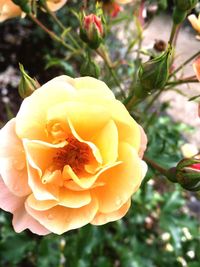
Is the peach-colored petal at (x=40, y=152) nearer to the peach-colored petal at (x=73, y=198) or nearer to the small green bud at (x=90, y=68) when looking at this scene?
the peach-colored petal at (x=73, y=198)

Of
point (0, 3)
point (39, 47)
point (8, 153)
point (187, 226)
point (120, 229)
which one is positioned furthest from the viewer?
point (39, 47)

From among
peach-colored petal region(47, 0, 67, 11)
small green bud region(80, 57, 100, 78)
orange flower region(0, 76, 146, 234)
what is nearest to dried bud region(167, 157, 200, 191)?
orange flower region(0, 76, 146, 234)

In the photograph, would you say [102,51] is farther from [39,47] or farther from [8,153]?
[39,47]

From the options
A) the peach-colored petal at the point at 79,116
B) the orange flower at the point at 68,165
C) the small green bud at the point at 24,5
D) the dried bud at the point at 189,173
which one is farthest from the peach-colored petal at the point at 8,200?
the small green bud at the point at 24,5

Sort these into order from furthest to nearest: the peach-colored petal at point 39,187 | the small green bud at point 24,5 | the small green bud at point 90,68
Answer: the small green bud at point 24,5, the small green bud at point 90,68, the peach-colored petal at point 39,187

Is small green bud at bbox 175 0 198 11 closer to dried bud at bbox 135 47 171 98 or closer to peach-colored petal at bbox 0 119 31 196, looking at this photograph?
dried bud at bbox 135 47 171 98

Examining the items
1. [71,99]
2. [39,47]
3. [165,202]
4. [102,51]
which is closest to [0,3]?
[102,51]

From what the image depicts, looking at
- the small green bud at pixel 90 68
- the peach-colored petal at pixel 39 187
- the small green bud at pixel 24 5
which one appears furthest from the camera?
the small green bud at pixel 24 5

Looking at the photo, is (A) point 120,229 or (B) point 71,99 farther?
(A) point 120,229
